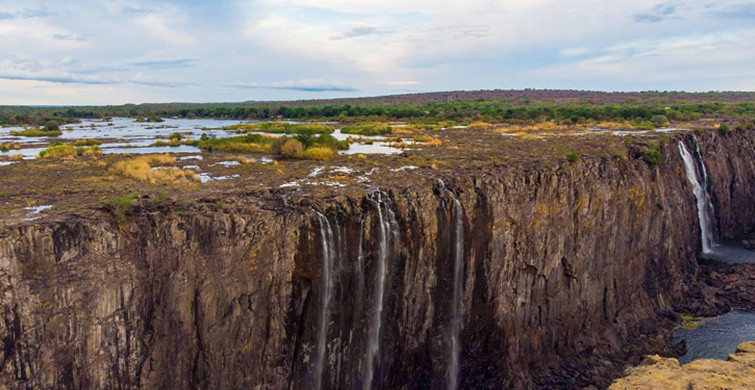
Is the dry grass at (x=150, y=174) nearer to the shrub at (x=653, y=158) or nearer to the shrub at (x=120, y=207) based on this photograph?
the shrub at (x=120, y=207)

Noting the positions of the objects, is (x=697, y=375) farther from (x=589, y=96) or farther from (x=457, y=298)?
(x=589, y=96)

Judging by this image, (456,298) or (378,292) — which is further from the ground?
(378,292)

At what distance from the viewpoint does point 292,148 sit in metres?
31.8

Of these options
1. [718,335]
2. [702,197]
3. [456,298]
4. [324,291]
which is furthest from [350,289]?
[702,197]

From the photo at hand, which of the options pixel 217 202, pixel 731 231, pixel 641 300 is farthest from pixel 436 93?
pixel 217 202

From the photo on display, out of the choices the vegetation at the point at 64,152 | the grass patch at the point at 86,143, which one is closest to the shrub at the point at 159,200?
the vegetation at the point at 64,152

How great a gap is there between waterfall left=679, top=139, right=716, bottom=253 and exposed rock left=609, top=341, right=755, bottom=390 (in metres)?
17.7

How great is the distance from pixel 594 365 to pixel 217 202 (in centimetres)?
1868

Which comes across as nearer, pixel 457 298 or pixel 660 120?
pixel 457 298

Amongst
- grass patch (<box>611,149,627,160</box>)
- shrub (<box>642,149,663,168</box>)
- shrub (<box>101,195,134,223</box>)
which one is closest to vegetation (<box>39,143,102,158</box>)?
shrub (<box>101,195,134,223</box>)

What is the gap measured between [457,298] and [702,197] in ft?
90.7

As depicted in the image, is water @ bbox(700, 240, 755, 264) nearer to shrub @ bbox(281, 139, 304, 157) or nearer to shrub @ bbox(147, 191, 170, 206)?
shrub @ bbox(281, 139, 304, 157)

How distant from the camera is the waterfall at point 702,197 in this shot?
36.0 m

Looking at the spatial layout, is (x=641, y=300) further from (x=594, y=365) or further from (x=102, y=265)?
(x=102, y=265)
